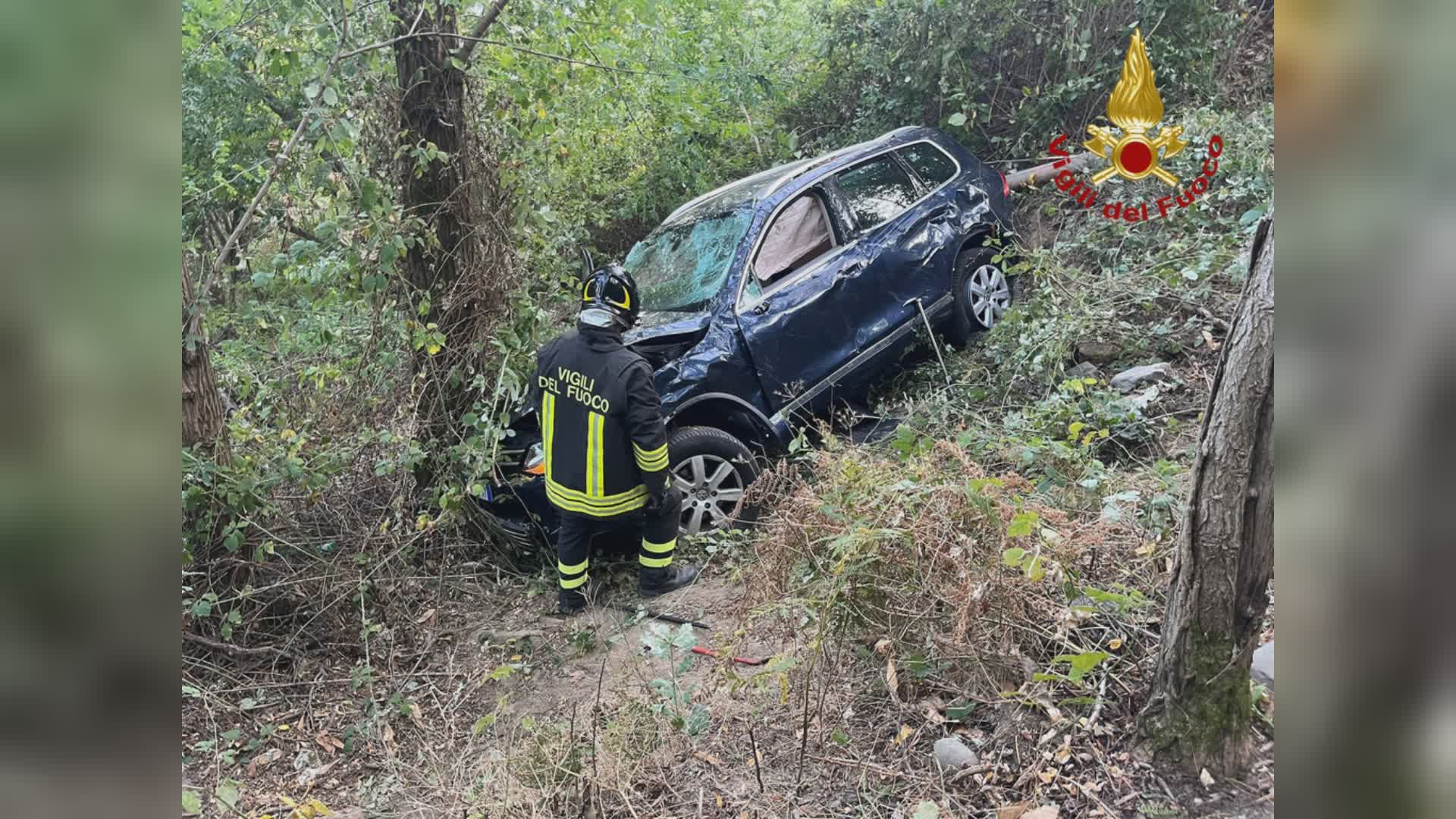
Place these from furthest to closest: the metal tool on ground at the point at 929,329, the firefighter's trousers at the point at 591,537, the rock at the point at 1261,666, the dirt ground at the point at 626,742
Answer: the metal tool on ground at the point at 929,329 → the firefighter's trousers at the point at 591,537 → the dirt ground at the point at 626,742 → the rock at the point at 1261,666

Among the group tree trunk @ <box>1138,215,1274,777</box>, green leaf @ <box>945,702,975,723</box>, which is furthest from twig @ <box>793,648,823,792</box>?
tree trunk @ <box>1138,215,1274,777</box>

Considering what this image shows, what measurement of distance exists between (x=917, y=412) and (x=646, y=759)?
2.89m

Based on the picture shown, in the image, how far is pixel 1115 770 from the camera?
7.24ft

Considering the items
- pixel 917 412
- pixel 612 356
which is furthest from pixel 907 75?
pixel 612 356

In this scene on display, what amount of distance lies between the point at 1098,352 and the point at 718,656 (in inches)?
134

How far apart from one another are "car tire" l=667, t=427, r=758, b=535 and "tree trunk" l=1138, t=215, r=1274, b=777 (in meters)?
2.44

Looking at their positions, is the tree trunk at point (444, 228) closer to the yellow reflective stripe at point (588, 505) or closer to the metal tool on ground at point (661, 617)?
the yellow reflective stripe at point (588, 505)

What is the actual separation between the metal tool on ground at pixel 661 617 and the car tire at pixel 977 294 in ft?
9.74

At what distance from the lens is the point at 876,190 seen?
5613mm

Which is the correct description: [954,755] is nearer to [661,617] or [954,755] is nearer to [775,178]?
[661,617]

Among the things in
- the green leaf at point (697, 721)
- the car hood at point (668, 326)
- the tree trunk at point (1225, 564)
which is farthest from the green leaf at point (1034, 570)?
the car hood at point (668, 326)

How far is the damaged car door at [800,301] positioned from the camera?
4.79 meters

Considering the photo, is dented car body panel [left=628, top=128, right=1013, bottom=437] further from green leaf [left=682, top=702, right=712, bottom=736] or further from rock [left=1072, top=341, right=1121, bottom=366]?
green leaf [left=682, top=702, right=712, bottom=736]

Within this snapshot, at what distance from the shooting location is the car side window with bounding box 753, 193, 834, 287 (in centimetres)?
504
